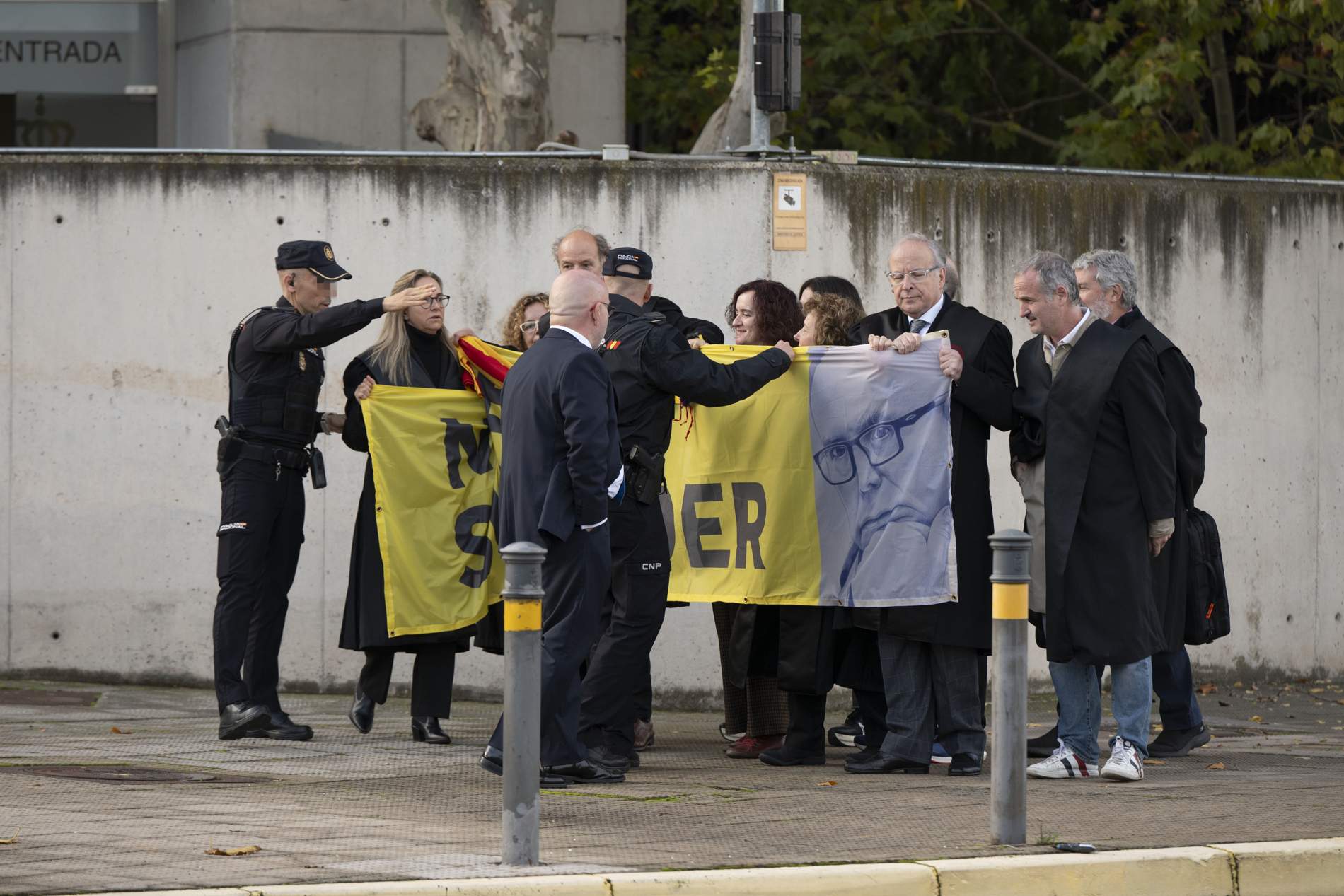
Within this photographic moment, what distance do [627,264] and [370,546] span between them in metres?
1.88

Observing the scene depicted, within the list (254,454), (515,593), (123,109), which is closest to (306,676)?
(254,454)

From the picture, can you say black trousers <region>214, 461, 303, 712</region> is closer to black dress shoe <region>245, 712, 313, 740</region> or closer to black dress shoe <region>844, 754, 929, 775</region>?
black dress shoe <region>245, 712, 313, 740</region>

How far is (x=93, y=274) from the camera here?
11.5 m

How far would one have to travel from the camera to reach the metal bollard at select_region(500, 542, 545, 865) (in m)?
6.16

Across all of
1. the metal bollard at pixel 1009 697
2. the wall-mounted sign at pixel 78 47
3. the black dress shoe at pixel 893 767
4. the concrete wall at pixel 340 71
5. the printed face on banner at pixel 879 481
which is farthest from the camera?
the wall-mounted sign at pixel 78 47

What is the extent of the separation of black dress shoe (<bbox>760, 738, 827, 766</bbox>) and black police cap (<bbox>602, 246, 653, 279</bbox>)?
7.05 feet

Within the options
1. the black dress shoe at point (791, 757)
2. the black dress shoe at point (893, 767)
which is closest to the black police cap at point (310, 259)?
the black dress shoe at point (791, 757)

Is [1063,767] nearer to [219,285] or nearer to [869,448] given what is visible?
[869,448]

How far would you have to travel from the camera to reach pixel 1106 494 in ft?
27.7

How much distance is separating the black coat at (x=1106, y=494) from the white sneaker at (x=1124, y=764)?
36 cm

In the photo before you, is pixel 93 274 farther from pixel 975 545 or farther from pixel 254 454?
pixel 975 545

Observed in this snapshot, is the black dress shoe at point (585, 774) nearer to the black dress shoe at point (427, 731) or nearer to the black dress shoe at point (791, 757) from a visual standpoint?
the black dress shoe at point (791, 757)

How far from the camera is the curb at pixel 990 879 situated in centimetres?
581

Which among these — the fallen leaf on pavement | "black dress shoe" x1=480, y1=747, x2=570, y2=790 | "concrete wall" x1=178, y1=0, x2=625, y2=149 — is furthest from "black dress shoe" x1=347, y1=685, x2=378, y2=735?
"concrete wall" x1=178, y1=0, x2=625, y2=149
